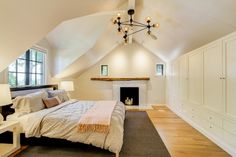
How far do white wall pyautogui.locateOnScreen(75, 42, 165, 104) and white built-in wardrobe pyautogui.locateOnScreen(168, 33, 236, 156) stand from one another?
227 cm

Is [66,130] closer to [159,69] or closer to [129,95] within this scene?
[129,95]

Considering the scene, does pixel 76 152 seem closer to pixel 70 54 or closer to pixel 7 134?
pixel 7 134

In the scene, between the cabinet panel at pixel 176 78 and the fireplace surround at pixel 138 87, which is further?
the fireplace surround at pixel 138 87

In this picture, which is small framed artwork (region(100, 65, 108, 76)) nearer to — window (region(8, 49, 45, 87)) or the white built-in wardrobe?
window (region(8, 49, 45, 87))

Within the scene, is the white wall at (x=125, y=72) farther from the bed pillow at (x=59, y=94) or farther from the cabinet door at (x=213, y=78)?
the cabinet door at (x=213, y=78)

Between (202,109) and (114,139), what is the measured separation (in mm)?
2341

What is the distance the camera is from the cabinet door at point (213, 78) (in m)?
2.94

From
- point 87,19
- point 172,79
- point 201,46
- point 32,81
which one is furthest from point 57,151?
point 172,79

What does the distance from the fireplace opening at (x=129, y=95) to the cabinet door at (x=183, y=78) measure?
2.44 metres

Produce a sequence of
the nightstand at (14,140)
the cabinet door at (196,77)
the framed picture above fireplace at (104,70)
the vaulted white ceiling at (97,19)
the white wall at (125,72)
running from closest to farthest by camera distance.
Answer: the vaulted white ceiling at (97,19), the nightstand at (14,140), the cabinet door at (196,77), the white wall at (125,72), the framed picture above fireplace at (104,70)

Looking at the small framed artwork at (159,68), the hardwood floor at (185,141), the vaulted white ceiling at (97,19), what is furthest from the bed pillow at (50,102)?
the small framed artwork at (159,68)

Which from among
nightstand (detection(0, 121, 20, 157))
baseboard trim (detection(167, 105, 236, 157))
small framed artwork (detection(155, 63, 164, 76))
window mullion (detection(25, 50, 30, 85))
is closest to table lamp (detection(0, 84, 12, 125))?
nightstand (detection(0, 121, 20, 157))

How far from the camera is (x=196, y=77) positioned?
158 inches

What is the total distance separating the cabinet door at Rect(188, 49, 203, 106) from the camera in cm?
378
